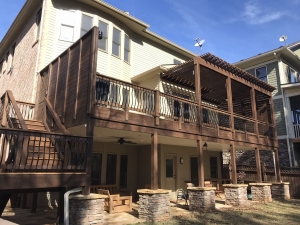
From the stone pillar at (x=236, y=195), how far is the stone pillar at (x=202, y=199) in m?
1.76

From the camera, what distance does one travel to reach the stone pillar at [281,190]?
1359 cm

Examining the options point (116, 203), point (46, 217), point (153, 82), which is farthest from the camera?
point (153, 82)

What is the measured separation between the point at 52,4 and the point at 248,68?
15.5m

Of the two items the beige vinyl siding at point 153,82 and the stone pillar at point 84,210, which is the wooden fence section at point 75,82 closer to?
the stone pillar at point 84,210

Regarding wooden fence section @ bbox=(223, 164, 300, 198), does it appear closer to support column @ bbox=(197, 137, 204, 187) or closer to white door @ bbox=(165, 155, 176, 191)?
white door @ bbox=(165, 155, 176, 191)

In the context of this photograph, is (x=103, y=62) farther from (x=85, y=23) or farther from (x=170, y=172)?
(x=170, y=172)

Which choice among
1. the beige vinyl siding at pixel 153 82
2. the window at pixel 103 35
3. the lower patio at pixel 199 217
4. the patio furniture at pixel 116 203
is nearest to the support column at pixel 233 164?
the lower patio at pixel 199 217

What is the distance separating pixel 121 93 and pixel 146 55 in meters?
4.28

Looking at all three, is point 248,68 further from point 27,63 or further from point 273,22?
point 27,63

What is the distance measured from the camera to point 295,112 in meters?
18.9

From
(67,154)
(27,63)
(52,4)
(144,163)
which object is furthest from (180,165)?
(52,4)

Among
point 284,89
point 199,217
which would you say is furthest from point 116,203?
point 284,89

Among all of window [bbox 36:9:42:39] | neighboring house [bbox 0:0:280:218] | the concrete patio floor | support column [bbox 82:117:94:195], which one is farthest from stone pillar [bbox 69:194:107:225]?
window [bbox 36:9:42:39]

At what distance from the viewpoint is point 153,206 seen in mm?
7574
